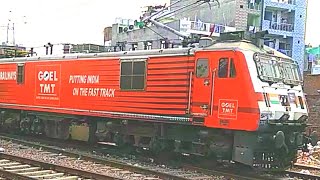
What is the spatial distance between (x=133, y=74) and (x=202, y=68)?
253 cm

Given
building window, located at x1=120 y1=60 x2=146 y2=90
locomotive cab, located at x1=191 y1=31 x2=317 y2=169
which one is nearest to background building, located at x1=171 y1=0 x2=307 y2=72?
building window, located at x1=120 y1=60 x2=146 y2=90

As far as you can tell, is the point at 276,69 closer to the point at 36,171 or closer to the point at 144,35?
the point at 36,171

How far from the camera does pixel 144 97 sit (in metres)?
13.4

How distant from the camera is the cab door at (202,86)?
38.6 ft

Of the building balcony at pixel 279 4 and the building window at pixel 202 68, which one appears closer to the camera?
the building window at pixel 202 68

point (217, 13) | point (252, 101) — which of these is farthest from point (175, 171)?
point (217, 13)

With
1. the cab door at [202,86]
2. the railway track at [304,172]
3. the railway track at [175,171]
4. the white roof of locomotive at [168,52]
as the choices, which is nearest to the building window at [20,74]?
the white roof of locomotive at [168,52]

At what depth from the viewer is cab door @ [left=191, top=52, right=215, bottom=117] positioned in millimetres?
11766

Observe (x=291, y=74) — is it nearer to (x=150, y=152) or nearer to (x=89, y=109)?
(x=150, y=152)

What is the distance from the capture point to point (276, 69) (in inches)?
469

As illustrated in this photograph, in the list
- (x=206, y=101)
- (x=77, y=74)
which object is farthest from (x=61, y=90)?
(x=206, y=101)

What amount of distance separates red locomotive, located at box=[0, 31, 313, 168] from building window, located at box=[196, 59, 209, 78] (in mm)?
23

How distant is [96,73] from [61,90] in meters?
1.87

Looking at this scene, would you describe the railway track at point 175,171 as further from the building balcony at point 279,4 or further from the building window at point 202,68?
the building balcony at point 279,4
